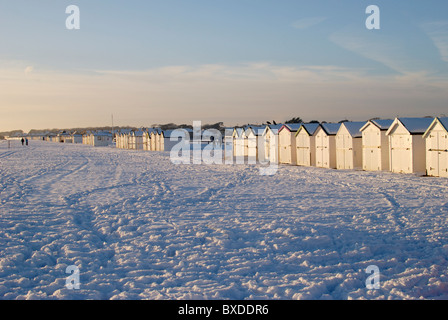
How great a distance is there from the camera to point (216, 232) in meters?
10.7

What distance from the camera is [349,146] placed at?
1143 inches

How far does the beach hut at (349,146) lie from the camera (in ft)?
94.4

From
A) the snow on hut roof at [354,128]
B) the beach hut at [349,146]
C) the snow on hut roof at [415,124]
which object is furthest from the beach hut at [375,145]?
the snow on hut roof at [415,124]

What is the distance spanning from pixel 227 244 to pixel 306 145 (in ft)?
81.8

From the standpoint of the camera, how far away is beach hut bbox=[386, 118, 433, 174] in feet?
78.8

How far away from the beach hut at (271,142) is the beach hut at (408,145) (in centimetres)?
1309

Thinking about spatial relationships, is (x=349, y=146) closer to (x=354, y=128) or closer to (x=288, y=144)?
(x=354, y=128)

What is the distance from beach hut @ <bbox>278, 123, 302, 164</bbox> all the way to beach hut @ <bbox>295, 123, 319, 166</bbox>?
0.96 m

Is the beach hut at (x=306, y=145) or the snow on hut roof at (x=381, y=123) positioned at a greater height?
the snow on hut roof at (x=381, y=123)

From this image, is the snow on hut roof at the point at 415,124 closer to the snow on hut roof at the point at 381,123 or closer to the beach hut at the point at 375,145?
the snow on hut roof at the point at 381,123

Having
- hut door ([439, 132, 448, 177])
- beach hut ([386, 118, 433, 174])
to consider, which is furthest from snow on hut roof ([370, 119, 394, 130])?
hut door ([439, 132, 448, 177])
